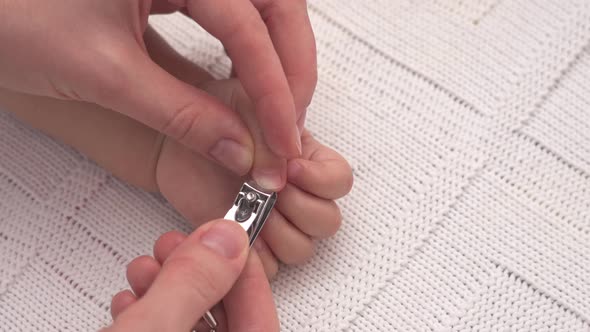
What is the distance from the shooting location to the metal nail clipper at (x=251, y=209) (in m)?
0.58

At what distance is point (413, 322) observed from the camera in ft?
2.06

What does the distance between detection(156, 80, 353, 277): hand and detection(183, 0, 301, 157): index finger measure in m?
0.06

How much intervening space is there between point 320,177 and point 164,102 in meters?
0.18

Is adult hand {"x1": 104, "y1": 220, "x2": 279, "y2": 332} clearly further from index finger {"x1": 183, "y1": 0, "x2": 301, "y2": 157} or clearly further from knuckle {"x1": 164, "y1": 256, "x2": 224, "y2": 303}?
index finger {"x1": 183, "y1": 0, "x2": 301, "y2": 157}

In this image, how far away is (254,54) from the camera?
21.0 inches

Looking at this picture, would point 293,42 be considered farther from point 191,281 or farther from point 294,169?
point 191,281

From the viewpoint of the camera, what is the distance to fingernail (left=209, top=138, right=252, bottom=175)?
0.56m

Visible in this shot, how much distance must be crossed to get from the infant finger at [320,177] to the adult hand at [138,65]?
0.17 ft

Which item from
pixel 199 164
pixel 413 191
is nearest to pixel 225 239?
pixel 199 164

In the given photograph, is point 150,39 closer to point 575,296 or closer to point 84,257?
point 84,257

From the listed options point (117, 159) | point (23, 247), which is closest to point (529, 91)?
point (117, 159)

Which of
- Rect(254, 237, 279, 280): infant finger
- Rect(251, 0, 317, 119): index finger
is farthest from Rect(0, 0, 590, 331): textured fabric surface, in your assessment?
Rect(251, 0, 317, 119): index finger

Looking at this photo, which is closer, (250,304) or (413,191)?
(250,304)

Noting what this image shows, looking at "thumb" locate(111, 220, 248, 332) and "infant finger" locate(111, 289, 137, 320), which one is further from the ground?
"thumb" locate(111, 220, 248, 332)
